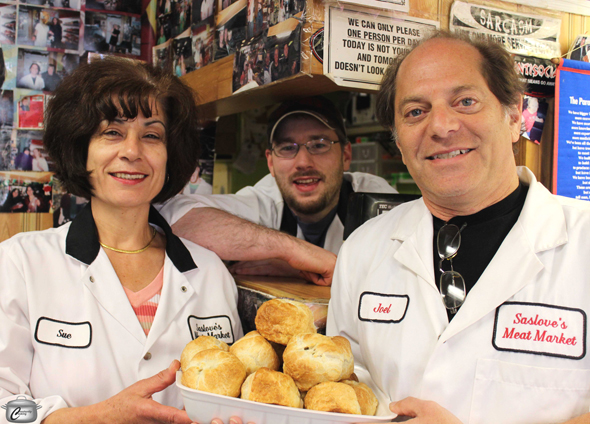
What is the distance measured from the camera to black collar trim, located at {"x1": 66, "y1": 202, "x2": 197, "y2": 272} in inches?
56.1

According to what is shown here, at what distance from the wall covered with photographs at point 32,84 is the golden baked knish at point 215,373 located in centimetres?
167

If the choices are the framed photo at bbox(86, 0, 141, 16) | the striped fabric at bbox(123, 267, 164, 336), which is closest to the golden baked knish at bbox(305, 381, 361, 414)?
the striped fabric at bbox(123, 267, 164, 336)

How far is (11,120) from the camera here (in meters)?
2.34

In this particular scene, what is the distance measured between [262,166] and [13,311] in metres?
2.17

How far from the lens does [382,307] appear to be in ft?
4.27

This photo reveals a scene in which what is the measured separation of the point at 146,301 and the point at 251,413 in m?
0.66

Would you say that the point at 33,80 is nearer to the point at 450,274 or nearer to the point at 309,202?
the point at 309,202

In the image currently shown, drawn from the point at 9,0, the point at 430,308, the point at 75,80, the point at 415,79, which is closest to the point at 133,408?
the point at 430,308

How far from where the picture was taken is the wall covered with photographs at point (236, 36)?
1.60 metres

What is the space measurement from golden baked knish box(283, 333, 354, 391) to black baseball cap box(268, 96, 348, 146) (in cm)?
126

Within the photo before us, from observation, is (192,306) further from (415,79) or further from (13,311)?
(415,79)

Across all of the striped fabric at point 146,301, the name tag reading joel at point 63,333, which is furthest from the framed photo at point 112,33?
the name tag reading joel at point 63,333

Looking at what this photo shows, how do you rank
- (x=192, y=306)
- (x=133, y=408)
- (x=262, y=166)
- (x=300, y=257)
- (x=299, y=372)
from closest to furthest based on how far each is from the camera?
(x=299, y=372), (x=133, y=408), (x=192, y=306), (x=300, y=257), (x=262, y=166)

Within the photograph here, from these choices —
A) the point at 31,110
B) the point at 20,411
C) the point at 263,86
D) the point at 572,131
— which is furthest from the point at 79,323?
the point at 572,131
